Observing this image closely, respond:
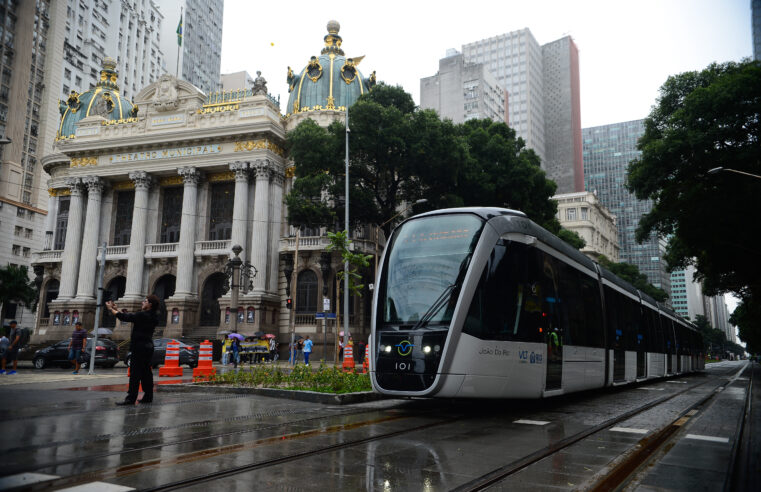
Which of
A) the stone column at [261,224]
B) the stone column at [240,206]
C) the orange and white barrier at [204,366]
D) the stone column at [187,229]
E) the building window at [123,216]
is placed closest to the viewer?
the orange and white barrier at [204,366]

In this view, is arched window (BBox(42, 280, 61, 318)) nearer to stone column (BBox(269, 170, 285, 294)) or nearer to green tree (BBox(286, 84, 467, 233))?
stone column (BBox(269, 170, 285, 294))

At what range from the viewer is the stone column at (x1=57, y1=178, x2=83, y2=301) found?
42531 mm

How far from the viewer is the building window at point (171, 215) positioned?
43219 mm

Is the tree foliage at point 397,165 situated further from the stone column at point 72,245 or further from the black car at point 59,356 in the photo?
the stone column at point 72,245

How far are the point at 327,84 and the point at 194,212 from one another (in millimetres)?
13697

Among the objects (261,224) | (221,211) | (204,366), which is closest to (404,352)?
(204,366)

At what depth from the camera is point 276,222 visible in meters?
40.7

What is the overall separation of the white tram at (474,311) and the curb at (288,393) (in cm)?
215

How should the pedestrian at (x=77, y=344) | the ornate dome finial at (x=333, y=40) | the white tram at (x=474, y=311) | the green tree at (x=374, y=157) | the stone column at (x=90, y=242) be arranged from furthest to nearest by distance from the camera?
the ornate dome finial at (x=333, y=40)
the stone column at (x=90, y=242)
the green tree at (x=374, y=157)
the pedestrian at (x=77, y=344)
the white tram at (x=474, y=311)

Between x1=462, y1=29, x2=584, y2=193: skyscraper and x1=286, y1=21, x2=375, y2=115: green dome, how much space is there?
76710 mm

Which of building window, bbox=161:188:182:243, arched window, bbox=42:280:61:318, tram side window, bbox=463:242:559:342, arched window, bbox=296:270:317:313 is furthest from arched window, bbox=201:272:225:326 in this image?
tram side window, bbox=463:242:559:342

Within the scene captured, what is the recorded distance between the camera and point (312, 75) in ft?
143

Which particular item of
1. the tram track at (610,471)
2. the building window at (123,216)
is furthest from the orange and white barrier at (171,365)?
the building window at (123,216)

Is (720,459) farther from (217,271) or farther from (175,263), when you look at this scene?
(175,263)
